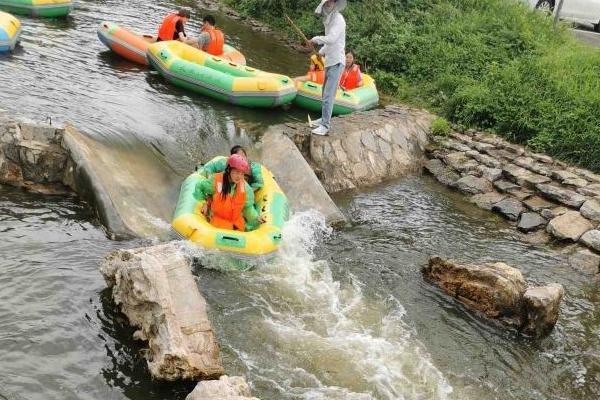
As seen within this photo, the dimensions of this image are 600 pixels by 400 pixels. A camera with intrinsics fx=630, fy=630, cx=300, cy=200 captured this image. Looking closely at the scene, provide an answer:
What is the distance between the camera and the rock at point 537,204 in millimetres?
9593

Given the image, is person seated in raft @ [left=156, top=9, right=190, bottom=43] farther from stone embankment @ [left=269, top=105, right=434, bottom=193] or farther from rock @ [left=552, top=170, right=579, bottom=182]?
rock @ [left=552, top=170, right=579, bottom=182]

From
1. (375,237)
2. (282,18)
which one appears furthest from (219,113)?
(282,18)

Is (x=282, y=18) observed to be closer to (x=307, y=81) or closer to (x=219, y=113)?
(x=307, y=81)

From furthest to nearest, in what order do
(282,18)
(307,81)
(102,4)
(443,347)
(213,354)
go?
(282,18)
(102,4)
(307,81)
(443,347)
(213,354)

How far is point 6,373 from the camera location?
15.2ft

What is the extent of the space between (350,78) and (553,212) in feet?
15.1

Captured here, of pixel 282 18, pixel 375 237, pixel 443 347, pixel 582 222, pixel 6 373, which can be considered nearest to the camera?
pixel 6 373

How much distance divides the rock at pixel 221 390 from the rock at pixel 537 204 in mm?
6553

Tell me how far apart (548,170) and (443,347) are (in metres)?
5.26

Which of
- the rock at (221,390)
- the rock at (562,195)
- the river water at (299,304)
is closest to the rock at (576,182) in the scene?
the rock at (562,195)

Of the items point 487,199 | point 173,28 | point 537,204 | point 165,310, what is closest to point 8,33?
point 173,28

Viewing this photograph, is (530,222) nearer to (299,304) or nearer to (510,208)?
(510,208)

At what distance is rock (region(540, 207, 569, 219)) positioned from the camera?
30.7 feet

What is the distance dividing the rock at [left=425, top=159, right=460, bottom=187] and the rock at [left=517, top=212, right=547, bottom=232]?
1.41 meters
